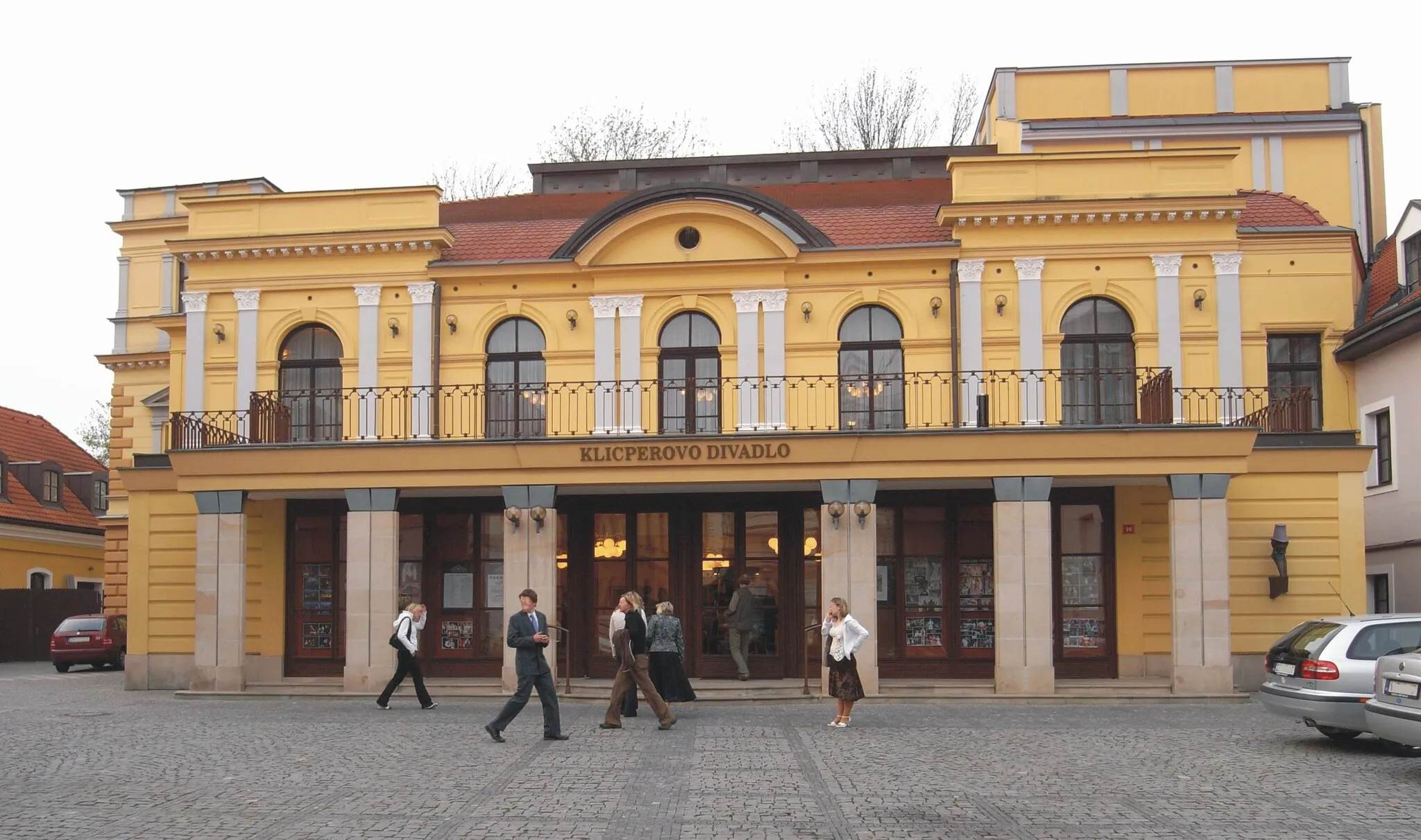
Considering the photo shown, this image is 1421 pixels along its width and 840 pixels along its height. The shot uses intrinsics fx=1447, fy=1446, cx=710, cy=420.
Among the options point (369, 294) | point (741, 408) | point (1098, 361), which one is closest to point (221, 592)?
point (369, 294)

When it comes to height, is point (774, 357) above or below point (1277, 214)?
below

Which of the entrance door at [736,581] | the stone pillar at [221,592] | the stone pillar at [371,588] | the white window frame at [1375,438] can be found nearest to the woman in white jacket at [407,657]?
the stone pillar at [371,588]

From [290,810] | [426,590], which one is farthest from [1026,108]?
[290,810]

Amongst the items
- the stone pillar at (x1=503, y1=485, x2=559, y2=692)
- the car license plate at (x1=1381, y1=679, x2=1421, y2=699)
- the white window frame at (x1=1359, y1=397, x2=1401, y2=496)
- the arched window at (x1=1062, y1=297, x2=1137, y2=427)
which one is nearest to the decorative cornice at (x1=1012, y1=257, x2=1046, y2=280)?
the arched window at (x1=1062, y1=297, x2=1137, y2=427)

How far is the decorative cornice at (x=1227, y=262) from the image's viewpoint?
77.6ft

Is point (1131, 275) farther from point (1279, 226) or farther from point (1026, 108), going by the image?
point (1026, 108)

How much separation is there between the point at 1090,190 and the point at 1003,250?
1.79m

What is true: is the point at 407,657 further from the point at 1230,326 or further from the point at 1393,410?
the point at 1393,410

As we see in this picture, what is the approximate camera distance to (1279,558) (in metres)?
23.0

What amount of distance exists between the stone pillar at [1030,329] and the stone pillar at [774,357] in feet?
12.7

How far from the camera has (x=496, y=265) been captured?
→ 24719 millimetres

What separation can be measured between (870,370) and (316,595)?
34.9 feet

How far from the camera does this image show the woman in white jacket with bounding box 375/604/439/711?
20.7 meters

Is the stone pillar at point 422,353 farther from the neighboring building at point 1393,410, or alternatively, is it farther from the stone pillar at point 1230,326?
the neighboring building at point 1393,410
